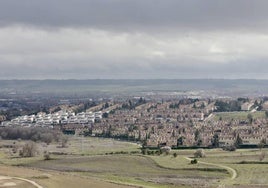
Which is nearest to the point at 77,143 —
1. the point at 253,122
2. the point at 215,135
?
the point at 215,135

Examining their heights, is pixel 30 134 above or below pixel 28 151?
above

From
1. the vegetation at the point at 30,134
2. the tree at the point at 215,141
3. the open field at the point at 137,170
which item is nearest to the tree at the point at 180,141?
the tree at the point at 215,141

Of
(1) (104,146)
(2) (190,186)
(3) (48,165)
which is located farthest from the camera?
(1) (104,146)

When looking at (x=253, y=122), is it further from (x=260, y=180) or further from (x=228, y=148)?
(x=260, y=180)

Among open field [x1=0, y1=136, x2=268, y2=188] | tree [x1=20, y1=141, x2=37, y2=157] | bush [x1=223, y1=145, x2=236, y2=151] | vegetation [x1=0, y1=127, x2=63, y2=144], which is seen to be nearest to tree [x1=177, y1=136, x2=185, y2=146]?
bush [x1=223, y1=145, x2=236, y2=151]

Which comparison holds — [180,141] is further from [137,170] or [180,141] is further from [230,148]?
[137,170]

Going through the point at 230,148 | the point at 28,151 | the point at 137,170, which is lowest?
the point at 137,170

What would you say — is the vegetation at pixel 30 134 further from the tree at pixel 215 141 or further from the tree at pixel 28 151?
the tree at pixel 215 141

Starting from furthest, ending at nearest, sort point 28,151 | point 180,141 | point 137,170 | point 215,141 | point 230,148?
1. point 180,141
2. point 215,141
3. point 230,148
4. point 28,151
5. point 137,170

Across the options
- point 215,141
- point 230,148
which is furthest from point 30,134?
point 230,148
